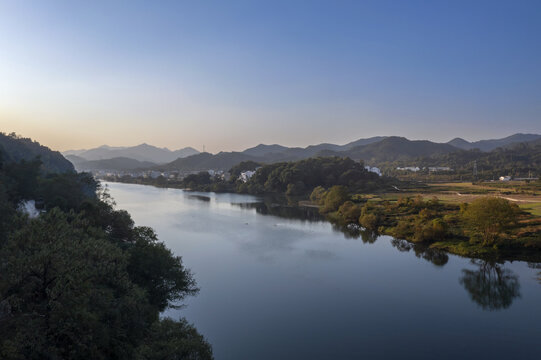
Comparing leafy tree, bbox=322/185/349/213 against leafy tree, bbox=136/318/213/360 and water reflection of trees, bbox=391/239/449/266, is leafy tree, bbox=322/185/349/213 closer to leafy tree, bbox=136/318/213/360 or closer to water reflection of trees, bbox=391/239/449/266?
water reflection of trees, bbox=391/239/449/266

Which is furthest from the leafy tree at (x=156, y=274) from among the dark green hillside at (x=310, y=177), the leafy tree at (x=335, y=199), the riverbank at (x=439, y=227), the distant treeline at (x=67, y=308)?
the dark green hillside at (x=310, y=177)

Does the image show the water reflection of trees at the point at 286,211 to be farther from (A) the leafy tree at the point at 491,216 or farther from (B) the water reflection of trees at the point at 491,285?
(B) the water reflection of trees at the point at 491,285

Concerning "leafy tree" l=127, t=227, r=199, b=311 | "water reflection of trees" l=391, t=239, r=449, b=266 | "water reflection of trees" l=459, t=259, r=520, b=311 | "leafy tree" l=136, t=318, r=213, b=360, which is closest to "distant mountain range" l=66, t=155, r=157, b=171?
"water reflection of trees" l=391, t=239, r=449, b=266

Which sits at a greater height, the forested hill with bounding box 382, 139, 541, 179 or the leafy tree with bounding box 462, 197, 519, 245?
the forested hill with bounding box 382, 139, 541, 179

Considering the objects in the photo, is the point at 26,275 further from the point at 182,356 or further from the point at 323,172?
the point at 323,172

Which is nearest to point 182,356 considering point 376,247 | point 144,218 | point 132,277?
point 132,277

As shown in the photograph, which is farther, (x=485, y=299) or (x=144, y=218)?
(x=144, y=218)
